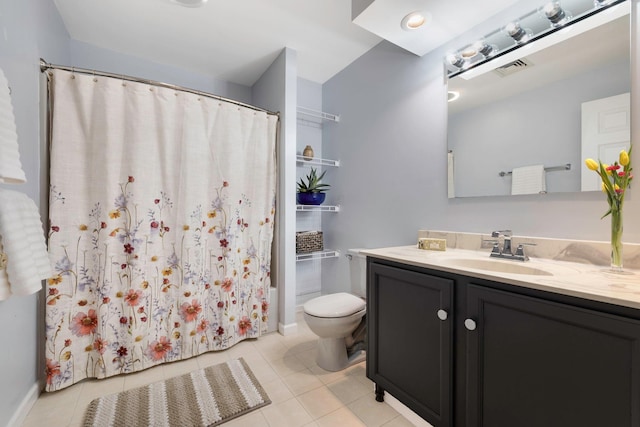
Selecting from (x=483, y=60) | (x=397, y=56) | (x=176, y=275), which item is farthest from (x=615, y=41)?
(x=176, y=275)

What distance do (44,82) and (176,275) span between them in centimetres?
135

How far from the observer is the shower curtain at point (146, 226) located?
157cm

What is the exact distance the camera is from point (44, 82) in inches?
60.5

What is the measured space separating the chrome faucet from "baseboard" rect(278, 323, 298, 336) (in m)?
1.63

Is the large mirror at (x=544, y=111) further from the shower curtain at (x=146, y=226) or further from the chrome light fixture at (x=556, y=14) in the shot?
the shower curtain at (x=146, y=226)

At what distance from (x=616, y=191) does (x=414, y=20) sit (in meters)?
1.31

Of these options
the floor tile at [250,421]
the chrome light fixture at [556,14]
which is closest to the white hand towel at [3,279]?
the floor tile at [250,421]

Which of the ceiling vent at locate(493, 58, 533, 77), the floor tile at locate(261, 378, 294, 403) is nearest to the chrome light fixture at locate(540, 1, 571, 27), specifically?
the ceiling vent at locate(493, 58, 533, 77)

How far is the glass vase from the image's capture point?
1.05m

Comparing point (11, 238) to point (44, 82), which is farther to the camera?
point (44, 82)

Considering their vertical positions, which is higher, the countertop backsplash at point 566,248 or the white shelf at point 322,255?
the countertop backsplash at point 566,248

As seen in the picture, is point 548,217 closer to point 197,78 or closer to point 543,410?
point 543,410

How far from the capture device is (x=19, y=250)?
0.92 meters

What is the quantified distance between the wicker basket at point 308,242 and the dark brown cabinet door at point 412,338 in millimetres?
1182
